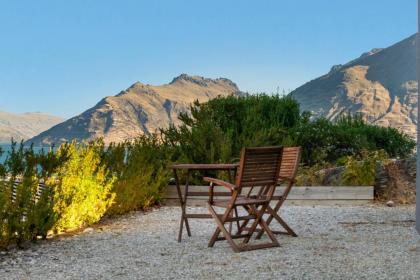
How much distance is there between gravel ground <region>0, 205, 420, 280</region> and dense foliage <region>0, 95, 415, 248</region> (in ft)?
1.12

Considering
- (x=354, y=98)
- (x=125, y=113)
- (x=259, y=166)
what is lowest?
(x=259, y=166)

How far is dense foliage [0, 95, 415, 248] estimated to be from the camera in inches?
235

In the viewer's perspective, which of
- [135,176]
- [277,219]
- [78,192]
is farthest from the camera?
[135,176]

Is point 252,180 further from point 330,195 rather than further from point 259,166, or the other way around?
point 330,195

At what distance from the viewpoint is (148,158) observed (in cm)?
941

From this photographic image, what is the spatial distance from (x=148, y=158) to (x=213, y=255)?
4.30 metres

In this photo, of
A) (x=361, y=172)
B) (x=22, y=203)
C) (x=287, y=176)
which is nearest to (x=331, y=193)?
(x=361, y=172)

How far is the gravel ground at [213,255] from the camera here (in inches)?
182

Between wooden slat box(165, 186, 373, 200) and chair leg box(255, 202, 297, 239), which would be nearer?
chair leg box(255, 202, 297, 239)

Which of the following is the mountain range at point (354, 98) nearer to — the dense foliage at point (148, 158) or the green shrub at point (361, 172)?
the dense foliage at point (148, 158)

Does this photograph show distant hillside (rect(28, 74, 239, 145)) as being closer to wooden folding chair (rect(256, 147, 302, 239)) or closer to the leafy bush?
the leafy bush

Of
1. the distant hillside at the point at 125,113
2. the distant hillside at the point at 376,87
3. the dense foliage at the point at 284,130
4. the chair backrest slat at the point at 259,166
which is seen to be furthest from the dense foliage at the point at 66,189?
the distant hillside at the point at 376,87

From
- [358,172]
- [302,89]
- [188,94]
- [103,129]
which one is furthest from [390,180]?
[188,94]

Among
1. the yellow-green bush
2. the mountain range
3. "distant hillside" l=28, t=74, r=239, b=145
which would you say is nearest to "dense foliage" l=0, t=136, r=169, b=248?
the yellow-green bush
